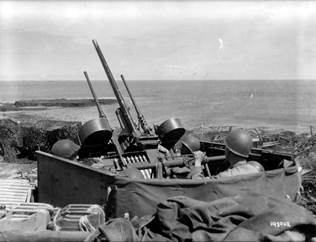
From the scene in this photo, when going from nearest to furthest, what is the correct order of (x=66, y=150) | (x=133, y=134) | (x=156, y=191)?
(x=156, y=191) < (x=66, y=150) < (x=133, y=134)

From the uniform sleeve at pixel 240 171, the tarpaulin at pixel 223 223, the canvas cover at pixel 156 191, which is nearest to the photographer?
the tarpaulin at pixel 223 223

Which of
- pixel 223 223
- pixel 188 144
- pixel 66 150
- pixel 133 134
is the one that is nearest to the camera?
pixel 223 223

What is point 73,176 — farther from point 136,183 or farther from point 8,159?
point 8,159

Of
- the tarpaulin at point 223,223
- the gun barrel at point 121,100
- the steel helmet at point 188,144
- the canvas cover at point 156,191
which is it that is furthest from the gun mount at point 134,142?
the tarpaulin at point 223,223

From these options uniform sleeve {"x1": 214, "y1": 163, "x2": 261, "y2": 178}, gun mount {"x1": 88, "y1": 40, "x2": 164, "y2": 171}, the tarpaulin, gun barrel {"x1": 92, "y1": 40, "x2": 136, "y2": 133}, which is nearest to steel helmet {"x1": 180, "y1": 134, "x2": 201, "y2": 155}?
gun mount {"x1": 88, "y1": 40, "x2": 164, "y2": 171}

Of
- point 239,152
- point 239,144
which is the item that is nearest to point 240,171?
point 239,152

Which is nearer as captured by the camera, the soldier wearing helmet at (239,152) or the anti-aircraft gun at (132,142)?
the soldier wearing helmet at (239,152)

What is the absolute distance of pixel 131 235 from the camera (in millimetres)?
5023

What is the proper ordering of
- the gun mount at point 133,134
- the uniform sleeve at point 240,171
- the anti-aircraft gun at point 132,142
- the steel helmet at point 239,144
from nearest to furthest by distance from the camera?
the uniform sleeve at point 240,171, the steel helmet at point 239,144, the anti-aircraft gun at point 132,142, the gun mount at point 133,134

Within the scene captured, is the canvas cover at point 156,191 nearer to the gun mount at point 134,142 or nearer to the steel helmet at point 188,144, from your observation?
the gun mount at point 134,142

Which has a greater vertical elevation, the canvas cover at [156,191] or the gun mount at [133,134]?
the gun mount at [133,134]

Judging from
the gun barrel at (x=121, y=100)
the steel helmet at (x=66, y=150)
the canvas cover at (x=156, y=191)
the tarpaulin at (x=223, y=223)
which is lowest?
the tarpaulin at (x=223, y=223)

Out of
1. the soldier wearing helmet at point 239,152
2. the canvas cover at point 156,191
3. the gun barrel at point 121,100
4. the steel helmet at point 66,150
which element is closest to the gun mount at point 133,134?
the gun barrel at point 121,100

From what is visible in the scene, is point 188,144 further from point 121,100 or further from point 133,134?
point 121,100
